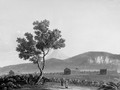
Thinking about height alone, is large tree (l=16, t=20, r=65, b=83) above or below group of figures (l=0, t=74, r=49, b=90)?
above

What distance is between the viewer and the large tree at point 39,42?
162 ft

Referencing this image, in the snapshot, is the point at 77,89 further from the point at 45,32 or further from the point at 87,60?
the point at 87,60

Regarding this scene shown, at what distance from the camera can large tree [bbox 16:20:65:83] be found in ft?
162

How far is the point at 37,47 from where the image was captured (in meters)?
49.6

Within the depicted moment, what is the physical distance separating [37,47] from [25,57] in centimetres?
342

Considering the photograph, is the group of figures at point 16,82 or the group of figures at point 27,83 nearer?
the group of figures at point 27,83

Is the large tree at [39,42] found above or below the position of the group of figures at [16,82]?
above

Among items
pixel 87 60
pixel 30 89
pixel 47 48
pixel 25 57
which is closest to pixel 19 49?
pixel 25 57

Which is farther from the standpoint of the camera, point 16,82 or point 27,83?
point 16,82

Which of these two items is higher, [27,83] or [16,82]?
[16,82]

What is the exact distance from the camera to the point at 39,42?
162ft

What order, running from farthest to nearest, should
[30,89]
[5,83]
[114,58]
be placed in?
[114,58] < [5,83] < [30,89]

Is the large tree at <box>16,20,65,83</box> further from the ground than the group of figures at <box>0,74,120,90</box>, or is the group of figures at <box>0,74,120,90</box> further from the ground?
the large tree at <box>16,20,65,83</box>

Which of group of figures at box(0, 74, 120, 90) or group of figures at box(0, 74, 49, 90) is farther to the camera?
group of figures at box(0, 74, 49, 90)
